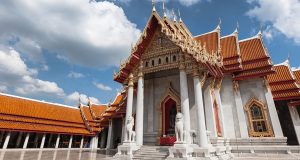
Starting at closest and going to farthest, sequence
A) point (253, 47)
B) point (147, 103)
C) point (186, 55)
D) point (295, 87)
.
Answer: point (186, 55)
point (295, 87)
point (147, 103)
point (253, 47)

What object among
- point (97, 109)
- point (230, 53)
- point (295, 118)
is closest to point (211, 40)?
point (230, 53)

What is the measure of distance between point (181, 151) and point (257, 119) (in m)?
5.95

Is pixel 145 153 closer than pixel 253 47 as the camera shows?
Yes

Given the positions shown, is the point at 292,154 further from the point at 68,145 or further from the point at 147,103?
the point at 68,145

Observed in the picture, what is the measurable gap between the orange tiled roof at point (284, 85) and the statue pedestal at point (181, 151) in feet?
22.6

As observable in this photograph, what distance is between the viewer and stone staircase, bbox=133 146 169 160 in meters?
8.60

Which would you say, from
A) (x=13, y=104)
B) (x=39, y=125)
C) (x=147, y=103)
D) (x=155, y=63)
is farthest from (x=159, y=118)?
(x=13, y=104)

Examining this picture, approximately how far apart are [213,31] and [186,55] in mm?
6192

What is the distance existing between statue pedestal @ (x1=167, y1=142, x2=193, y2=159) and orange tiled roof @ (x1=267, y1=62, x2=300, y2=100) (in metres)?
6.88

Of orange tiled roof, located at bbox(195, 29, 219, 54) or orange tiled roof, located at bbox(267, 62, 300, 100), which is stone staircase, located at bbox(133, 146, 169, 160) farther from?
orange tiled roof, located at bbox(267, 62, 300, 100)

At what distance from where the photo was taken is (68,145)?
24.1 m

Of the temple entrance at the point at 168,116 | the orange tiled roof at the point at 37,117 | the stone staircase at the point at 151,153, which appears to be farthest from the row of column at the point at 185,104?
the orange tiled roof at the point at 37,117

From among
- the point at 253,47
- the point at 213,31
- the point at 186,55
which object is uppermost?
the point at 213,31

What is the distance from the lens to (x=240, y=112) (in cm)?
1149
